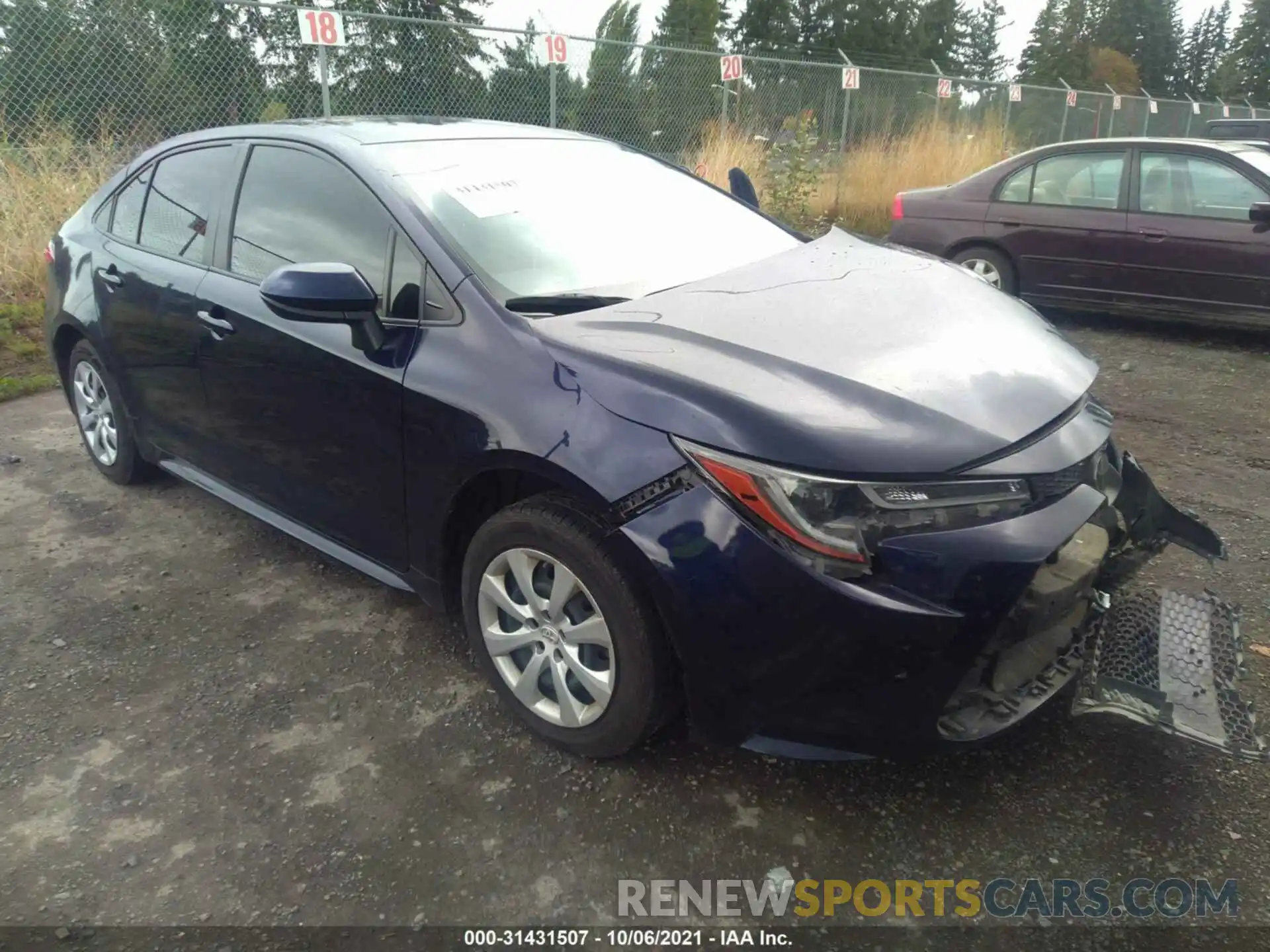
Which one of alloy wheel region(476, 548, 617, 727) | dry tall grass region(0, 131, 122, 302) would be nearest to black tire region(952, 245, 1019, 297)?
alloy wheel region(476, 548, 617, 727)

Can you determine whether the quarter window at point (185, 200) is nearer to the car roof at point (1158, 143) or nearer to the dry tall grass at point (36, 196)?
the dry tall grass at point (36, 196)

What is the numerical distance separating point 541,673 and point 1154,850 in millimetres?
1529

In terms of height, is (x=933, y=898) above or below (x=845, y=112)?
below

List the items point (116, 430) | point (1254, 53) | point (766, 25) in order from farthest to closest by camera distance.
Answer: point (1254, 53)
point (766, 25)
point (116, 430)

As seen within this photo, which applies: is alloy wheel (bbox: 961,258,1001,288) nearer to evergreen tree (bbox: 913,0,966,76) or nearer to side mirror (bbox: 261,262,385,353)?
side mirror (bbox: 261,262,385,353)

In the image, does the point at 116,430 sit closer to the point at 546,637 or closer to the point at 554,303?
the point at 554,303

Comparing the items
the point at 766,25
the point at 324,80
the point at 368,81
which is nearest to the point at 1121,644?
the point at 324,80

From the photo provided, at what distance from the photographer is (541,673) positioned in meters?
2.48

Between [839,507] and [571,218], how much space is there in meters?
1.46

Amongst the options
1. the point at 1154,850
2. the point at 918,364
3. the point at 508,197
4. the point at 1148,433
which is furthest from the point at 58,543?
the point at 1148,433

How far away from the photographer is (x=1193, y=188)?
657 cm

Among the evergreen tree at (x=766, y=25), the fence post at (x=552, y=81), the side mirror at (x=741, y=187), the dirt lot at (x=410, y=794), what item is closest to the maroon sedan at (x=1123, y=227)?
the side mirror at (x=741, y=187)

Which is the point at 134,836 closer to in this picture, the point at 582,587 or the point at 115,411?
the point at 582,587

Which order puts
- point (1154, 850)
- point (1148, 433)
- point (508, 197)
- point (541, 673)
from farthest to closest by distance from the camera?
point (1148, 433), point (508, 197), point (541, 673), point (1154, 850)
